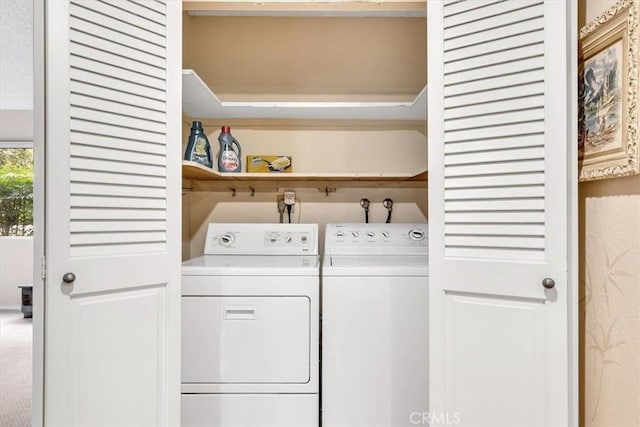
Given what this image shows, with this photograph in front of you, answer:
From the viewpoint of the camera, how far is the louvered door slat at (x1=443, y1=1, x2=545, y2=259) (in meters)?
1.23

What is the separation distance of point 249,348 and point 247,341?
3 centimetres

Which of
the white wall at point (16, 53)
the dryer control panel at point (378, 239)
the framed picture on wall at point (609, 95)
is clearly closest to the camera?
the framed picture on wall at point (609, 95)

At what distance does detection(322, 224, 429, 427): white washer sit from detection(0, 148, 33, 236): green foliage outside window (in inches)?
187

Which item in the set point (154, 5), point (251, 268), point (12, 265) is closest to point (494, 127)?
point (251, 268)

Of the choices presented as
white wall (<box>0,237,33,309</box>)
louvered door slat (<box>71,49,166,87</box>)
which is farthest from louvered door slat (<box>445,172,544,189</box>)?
white wall (<box>0,237,33,309</box>)

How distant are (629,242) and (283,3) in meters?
1.56

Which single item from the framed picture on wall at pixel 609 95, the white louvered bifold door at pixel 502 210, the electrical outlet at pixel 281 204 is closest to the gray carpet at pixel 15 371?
the electrical outlet at pixel 281 204

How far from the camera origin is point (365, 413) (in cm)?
165

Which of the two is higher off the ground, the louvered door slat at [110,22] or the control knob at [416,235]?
the louvered door slat at [110,22]

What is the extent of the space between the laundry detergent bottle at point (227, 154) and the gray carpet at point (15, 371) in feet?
5.90

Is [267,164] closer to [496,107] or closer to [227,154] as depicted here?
→ [227,154]

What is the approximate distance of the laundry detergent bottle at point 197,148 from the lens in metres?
1.98

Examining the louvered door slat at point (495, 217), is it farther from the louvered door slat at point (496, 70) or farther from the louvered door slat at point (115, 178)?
the louvered door slat at point (115, 178)

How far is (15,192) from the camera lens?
4.69m
